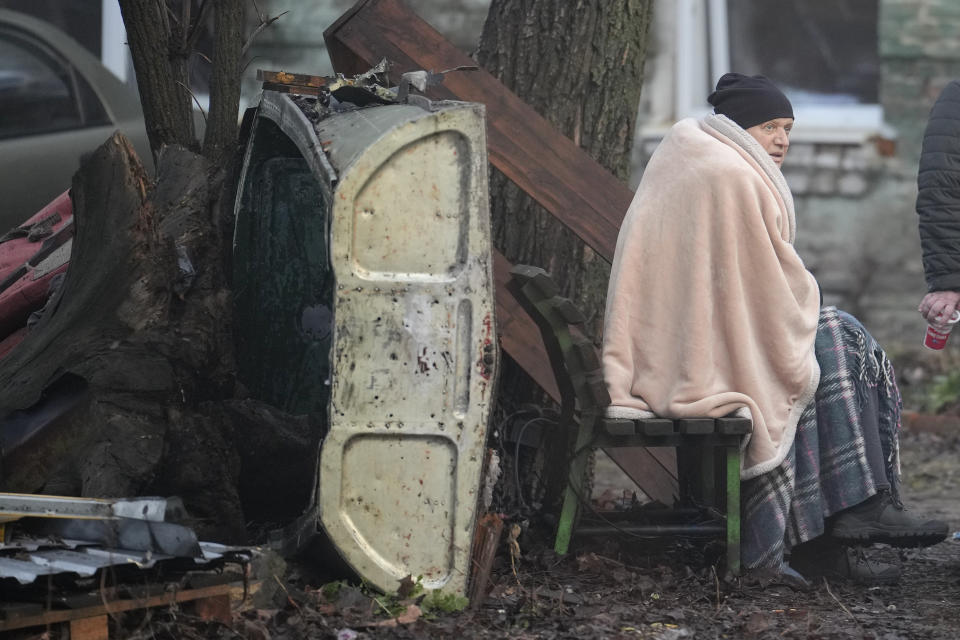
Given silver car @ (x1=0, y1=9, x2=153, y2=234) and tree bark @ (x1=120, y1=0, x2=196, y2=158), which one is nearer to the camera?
tree bark @ (x1=120, y1=0, x2=196, y2=158)

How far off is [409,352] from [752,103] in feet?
5.26

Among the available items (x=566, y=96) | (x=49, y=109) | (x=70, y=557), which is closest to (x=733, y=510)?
(x=566, y=96)

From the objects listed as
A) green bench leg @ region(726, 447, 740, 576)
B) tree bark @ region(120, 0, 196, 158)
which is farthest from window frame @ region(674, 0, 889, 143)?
green bench leg @ region(726, 447, 740, 576)

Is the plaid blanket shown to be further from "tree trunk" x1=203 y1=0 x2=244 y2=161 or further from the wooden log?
"tree trunk" x1=203 y1=0 x2=244 y2=161

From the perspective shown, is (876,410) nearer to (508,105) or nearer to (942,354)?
(508,105)

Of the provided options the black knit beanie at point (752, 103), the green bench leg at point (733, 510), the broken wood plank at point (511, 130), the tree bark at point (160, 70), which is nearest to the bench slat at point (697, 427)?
the green bench leg at point (733, 510)

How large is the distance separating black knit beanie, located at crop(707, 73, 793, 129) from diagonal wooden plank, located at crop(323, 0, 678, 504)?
59 cm

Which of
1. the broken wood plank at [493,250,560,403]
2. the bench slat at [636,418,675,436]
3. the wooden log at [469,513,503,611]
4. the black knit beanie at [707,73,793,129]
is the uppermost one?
the black knit beanie at [707,73,793,129]

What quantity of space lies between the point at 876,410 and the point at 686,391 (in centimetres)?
69

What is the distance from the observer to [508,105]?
4.89m

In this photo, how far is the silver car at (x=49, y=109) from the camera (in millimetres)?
6418

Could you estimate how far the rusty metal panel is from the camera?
3.54 metres

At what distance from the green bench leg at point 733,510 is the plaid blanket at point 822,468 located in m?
0.10

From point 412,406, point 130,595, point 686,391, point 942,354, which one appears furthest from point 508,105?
point 942,354
